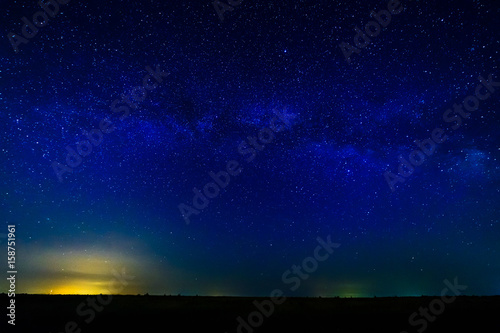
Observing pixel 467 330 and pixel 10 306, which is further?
pixel 10 306

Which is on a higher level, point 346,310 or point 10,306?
point 10,306

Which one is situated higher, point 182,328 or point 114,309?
point 114,309

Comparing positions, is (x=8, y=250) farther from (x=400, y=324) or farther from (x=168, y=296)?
(x=400, y=324)

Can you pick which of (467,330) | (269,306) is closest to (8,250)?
(269,306)

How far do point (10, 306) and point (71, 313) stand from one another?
19.8ft

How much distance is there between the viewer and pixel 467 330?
497 inches

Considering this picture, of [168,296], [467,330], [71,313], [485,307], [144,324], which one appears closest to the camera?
[467,330]

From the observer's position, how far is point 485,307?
1792cm

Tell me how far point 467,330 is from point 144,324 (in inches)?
546

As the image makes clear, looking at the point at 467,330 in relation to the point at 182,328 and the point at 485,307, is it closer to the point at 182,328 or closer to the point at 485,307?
the point at 485,307

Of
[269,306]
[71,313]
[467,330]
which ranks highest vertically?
[71,313]

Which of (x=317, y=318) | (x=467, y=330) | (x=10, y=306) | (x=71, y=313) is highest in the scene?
(x=10, y=306)

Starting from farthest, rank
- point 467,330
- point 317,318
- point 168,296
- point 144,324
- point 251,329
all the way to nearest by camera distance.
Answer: point 168,296
point 317,318
point 144,324
point 251,329
point 467,330

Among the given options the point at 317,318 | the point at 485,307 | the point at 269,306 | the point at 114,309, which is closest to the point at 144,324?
the point at 114,309
